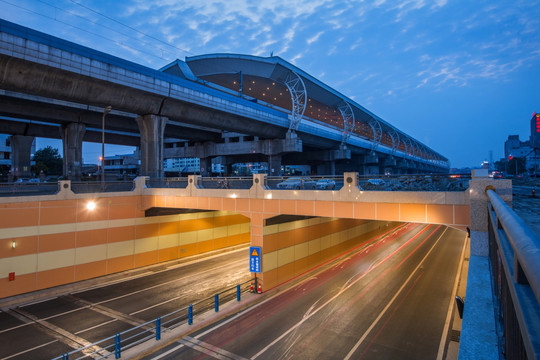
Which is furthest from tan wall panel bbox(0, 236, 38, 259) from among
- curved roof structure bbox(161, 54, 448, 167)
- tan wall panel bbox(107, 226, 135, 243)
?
curved roof structure bbox(161, 54, 448, 167)

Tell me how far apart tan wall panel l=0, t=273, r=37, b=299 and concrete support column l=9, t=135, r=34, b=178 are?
33.1 meters

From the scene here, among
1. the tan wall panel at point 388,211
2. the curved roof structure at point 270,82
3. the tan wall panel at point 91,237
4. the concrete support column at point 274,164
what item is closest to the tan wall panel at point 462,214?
the tan wall panel at point 388,211

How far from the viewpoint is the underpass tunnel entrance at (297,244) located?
1938cm

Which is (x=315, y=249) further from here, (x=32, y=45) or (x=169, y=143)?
(x=169, y=143)

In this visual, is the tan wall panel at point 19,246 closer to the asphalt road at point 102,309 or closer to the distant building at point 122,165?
the asphalt road at point 102,309

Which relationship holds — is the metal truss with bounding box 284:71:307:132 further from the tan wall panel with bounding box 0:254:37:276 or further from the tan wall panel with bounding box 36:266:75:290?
the tan wall panel with bounding box 0:254:37:276

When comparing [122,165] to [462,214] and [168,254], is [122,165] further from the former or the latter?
[462,214]

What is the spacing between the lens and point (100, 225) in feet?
70.7

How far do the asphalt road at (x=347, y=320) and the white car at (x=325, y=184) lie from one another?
6.78 meters

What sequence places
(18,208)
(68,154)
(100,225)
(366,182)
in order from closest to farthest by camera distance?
(366,182)
(18,208)
(100,225)
(68,154)

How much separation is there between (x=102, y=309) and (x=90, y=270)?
5.01m

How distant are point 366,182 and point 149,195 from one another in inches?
656

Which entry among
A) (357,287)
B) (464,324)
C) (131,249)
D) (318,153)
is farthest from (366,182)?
(318,153)

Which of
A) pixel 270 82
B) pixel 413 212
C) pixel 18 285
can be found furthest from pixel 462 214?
pixel 270 82
